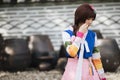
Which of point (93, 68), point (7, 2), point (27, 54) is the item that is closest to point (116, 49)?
point (27, 54)

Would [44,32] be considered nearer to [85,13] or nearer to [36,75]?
[36,75]

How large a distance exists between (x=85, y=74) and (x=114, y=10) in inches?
301

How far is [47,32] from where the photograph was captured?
12.1 meters

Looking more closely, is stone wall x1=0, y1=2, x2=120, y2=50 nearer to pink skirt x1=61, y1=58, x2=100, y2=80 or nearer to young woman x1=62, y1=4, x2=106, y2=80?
young woman x1=62, y1=4, x2=106, y2=80

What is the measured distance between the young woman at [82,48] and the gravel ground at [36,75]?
16.5ft

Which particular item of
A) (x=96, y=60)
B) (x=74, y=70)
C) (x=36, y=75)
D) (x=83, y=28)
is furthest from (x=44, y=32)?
(x=83, y=28)

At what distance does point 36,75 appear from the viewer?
32.8 ft

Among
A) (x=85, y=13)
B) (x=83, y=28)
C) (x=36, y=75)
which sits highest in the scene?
(x=85, y=13)

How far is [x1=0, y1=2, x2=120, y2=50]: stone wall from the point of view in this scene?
38.9 feet

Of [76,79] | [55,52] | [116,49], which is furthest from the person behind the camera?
[55,52]

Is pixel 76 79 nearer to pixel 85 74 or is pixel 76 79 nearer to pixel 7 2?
pixel 85 74

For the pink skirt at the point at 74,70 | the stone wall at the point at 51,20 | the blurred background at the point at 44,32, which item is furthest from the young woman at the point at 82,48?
the stone wall at the point at 51,20

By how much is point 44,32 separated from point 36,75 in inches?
92.0

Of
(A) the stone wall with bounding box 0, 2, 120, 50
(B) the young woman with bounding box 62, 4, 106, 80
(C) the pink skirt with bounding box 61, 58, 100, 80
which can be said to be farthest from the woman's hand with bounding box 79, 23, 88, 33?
(A) the stone wall with bounding box 0, 2, 120, 50
